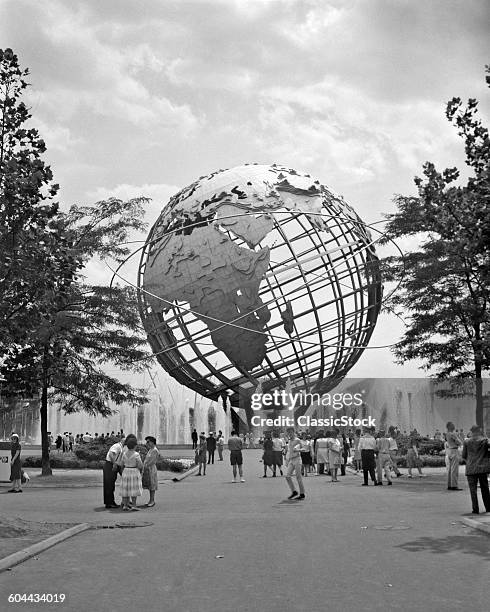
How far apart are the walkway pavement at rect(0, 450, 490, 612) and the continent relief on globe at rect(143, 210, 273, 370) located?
42.5ft

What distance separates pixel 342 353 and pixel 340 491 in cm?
1387

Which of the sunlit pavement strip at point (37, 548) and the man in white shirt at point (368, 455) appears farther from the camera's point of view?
the man in white shirt at point (368, 455)

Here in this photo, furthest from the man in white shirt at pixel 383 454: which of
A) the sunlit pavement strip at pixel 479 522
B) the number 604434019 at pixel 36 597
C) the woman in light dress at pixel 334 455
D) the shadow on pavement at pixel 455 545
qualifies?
the number 604434019 at pixel 36 597

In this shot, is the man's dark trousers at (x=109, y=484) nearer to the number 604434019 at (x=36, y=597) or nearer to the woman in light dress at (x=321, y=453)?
the number 604434019 at (x=36, y=597)

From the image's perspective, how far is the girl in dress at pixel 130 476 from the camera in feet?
45.3

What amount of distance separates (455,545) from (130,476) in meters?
6.68

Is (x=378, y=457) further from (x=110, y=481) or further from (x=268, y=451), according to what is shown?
(x=110, y=481)

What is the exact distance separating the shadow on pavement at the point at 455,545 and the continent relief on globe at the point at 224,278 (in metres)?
17.3

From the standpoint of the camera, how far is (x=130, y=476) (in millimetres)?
13914

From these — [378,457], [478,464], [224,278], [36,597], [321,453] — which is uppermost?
[224,278]

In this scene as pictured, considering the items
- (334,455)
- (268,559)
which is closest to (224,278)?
(334,455)

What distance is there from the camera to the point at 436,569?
7.48 m

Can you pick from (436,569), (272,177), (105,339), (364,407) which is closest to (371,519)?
(436,569)

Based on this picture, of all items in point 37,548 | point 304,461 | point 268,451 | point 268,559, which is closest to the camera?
point 268,559
